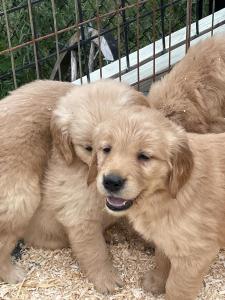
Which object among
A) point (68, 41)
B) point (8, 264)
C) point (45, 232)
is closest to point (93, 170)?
point (45, 232)

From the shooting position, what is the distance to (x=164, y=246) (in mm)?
3186

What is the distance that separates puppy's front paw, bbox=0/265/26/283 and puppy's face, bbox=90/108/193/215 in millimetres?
977

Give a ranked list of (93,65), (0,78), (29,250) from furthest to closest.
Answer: (93,65)
(0,78)
(29,250)

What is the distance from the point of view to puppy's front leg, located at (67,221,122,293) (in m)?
3.57

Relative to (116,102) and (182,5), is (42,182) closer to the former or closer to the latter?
(116,102)

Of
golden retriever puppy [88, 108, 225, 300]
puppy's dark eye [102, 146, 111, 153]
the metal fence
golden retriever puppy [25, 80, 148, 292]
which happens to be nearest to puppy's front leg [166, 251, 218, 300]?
golden retriever puppy [88, 108, 225, 300]

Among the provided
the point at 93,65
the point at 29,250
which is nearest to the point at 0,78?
the point at 93,65

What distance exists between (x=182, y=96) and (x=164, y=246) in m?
1.41

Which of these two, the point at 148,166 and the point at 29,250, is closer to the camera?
the point at 148,166

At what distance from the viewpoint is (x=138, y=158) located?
9.48ft

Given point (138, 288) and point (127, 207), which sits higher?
point (127, 207)

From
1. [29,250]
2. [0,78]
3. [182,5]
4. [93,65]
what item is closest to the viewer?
[29,250]

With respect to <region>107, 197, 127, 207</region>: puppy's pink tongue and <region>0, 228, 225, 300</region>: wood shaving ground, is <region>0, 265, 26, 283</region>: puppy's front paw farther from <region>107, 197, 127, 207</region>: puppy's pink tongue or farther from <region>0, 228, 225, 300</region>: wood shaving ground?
<region>107, 197, 127, 207</region>: puppy's pink tongue

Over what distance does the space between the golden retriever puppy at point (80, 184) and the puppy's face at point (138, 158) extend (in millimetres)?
305
